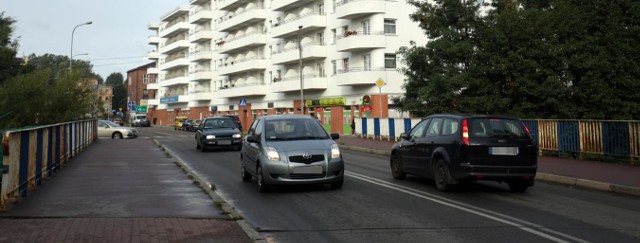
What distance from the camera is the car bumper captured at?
9.85 meters

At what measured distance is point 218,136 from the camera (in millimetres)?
22875

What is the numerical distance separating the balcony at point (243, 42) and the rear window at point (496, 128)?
5150cm

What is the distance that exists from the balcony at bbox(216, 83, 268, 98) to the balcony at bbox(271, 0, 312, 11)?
8806mm

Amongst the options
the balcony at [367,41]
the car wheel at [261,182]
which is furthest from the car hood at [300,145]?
the balcony at [367,41]

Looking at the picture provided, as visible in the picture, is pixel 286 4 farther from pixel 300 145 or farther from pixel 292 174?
pixel 292 174

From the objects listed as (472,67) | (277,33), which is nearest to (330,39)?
(277,33)

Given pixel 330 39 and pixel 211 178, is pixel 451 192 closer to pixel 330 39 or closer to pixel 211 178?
pixel 211 178

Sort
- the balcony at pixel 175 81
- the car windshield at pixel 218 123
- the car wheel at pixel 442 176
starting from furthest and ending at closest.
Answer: the balcony at pixel 175 81, the car windshield at pixel 218 123, the car wheel at pixel 442 176

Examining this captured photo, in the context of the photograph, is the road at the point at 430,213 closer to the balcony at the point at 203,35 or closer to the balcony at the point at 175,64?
the balcony at the point at 203,35

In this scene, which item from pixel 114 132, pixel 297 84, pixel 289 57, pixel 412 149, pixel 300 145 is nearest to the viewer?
pixel 300 145

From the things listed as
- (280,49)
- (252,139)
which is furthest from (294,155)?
(280,49)

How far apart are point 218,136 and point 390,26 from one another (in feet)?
79.9

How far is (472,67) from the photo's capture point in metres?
22.4

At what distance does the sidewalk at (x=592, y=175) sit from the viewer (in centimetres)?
1082
